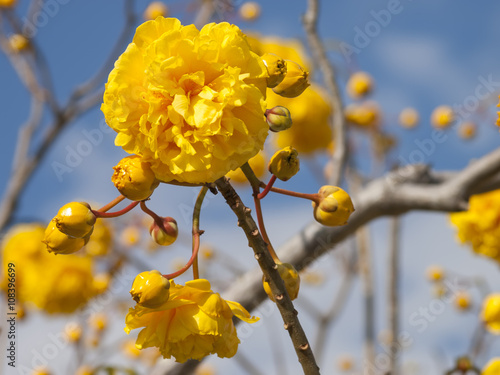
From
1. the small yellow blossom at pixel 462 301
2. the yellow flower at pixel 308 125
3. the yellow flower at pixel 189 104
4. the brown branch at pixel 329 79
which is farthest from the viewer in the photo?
the small yellow blossom at pixel 462 301

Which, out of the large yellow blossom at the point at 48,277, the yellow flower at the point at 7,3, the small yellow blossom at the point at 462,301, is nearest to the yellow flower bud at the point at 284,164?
the large yellow blossom at the point at 48,277

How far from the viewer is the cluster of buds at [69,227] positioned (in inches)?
29.3

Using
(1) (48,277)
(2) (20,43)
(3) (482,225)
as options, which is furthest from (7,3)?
(3) (482,225)

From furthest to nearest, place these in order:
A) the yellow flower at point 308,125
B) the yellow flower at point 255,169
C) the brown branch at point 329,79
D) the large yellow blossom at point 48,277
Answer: the large yellow blossom at point 48,277
the yellow flower at point 255,169
the yellow flower at point 308,125
the brown branch at point 329,79

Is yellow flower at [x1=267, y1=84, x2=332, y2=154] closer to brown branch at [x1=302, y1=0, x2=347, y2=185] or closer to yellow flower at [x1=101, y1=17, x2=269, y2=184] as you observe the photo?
brown branch at [x1=302, y1=0, x2=347, y2=185]

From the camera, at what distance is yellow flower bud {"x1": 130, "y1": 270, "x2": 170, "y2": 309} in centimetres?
69

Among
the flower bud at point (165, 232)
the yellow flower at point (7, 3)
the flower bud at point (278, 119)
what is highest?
the yellow flower at point (7, 3)

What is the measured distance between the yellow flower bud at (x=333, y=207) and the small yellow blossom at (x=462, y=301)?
2.46 m

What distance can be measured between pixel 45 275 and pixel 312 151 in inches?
58.4

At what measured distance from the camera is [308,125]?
7.29 ft

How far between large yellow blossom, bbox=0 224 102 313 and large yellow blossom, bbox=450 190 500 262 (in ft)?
5.90

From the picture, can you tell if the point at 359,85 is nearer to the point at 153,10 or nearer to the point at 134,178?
the point at 153,10

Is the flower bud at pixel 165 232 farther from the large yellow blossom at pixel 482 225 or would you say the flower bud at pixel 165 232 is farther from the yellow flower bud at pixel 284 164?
the large yellow blossom at pixel 482 225

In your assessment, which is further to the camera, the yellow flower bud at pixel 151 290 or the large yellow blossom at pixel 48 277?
the large yellow blossom at pixel 48 277
